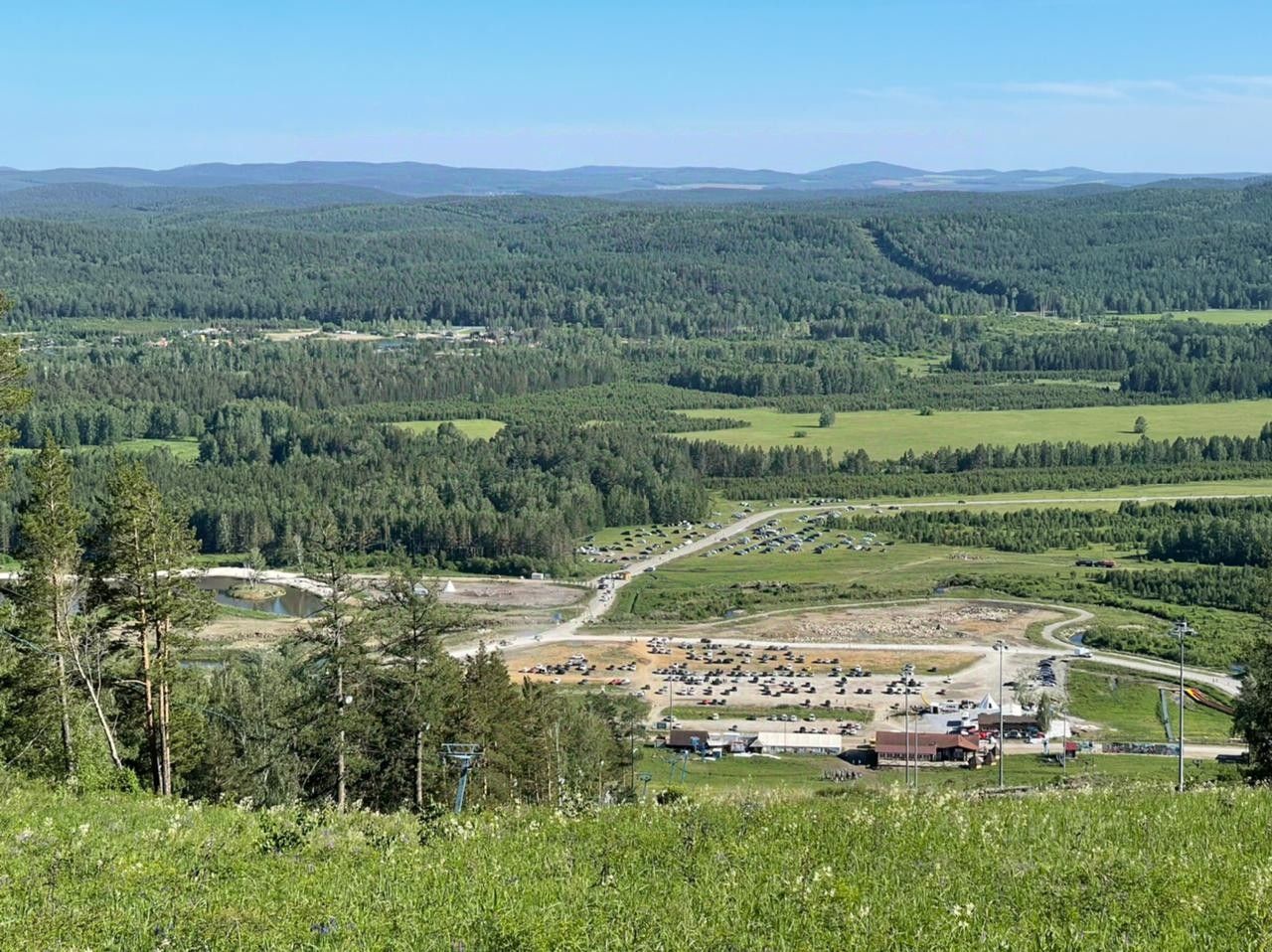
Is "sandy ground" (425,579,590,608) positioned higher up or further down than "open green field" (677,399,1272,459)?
further down

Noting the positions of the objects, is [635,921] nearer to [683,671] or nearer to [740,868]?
[740,868]

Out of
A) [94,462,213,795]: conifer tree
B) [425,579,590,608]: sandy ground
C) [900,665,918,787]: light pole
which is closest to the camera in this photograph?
[94,462,213,795]: conifer tree

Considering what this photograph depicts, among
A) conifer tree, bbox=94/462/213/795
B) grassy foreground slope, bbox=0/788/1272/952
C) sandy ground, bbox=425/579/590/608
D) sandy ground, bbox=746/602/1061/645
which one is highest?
grassy foreground slope, bbox=0/788/1272/952

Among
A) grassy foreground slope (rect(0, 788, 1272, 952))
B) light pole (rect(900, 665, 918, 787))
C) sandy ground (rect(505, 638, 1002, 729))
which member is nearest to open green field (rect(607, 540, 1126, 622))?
sandy ground (rect(505, 638, 1002, 729))

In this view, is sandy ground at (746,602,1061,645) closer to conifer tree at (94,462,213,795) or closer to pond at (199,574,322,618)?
pond at (199,574,322,618)

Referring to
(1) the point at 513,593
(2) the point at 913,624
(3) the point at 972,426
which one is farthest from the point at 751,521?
(3) the point at 972,426

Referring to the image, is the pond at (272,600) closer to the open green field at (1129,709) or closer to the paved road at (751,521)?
the paved road at (751,521)
